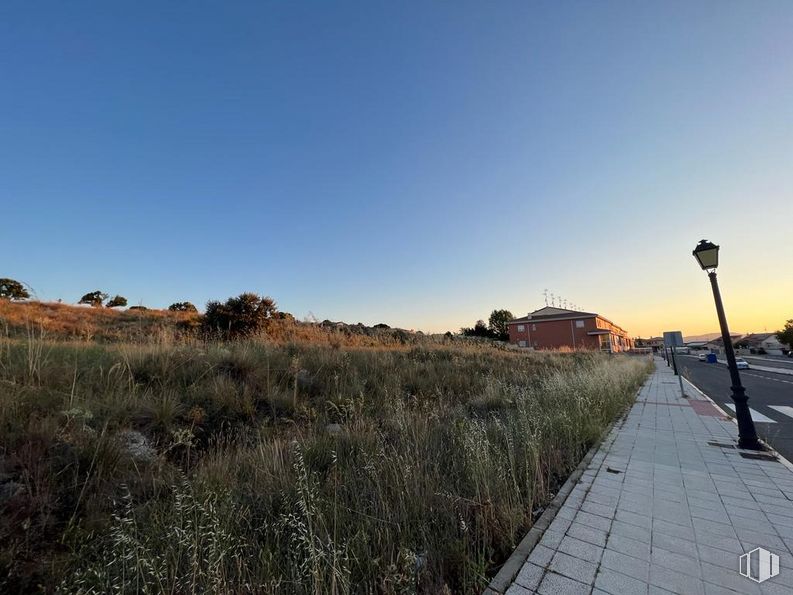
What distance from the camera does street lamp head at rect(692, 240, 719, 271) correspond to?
6.35 metres

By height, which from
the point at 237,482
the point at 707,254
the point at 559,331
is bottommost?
the point at 237,482

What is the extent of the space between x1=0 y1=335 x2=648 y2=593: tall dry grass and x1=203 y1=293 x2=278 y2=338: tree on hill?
188 inches

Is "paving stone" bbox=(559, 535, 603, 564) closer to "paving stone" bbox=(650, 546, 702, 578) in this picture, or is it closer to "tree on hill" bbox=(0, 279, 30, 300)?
"paving stone" bbox=(650, 546, 702, 578)

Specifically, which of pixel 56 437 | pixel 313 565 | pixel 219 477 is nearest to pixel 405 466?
pixel 313 565

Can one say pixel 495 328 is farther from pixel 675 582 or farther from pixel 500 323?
pixel 675 582

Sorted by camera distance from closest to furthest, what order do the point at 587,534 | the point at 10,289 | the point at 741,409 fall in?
the point at 587,534, the point at 741,409, the point at 10,289

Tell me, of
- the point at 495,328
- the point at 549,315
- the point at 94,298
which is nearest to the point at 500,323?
the point at 495,328

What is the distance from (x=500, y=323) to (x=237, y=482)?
63.4 meters

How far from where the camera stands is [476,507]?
286 cm

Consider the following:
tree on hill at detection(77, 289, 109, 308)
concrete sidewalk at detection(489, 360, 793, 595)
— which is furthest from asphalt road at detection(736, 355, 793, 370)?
tree on hill at detection(77, 289, 109, 308)

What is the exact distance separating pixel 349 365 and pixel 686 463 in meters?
6.24

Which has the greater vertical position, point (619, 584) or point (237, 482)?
point (237, 482)

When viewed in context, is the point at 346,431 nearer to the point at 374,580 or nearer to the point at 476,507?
the point at 476,507

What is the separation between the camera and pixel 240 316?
11.1 meters
